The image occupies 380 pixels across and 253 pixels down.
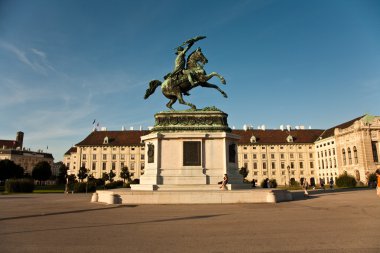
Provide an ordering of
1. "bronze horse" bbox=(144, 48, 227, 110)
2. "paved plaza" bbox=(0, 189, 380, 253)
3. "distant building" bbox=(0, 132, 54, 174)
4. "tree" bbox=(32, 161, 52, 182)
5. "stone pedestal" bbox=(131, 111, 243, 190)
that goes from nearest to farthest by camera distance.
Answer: "paved plaza" bbox=(0, 189, 380, 253) → "stone pedestal" bbox=(131, 111, 243, 190) → "bronze horse" bbox=(144, 48, 227, 110) → "tree" bbox=(32, 161, 52, 182) → "distant building" bbox=(0, 132, 54, 174)

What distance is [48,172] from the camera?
125500 millimetres

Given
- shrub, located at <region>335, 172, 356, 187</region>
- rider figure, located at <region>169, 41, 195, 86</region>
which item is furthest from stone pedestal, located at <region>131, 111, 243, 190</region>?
shrub, located at <region>335, 172, 356, 187</region>

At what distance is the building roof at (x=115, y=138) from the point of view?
106062 millimetres

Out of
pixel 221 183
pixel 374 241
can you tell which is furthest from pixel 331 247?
pixel 221 183

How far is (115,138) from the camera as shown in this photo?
108 metres

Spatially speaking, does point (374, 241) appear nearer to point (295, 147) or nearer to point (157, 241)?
point (157, 241)

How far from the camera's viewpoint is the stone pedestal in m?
21.6

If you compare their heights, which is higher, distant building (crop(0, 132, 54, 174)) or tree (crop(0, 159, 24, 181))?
distant building (crop(0, 132, 54, 174))

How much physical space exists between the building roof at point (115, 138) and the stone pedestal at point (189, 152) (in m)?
82.4

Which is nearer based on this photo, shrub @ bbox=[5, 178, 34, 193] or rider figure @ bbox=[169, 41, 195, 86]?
rider figure @ bbox=[169, 41, 195, 86]

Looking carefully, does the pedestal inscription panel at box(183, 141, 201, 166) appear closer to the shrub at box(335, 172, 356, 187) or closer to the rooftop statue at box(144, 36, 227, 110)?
the rooftop statue at box(144, 36, 227, 110)

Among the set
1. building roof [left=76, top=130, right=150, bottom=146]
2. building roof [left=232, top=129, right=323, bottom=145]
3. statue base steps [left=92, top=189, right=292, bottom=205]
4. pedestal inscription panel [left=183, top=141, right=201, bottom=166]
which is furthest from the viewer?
building roof [left=76, top=130, right=150, bottom=146]

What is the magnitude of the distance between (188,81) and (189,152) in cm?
618

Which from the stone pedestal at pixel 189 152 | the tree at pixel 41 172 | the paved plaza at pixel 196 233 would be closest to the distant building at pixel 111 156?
the tree at pixel 41 172
